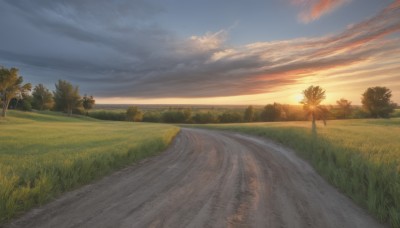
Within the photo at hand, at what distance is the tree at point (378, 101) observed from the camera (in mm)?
68219

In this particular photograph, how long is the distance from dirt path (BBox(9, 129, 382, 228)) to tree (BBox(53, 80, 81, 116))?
85645 mm

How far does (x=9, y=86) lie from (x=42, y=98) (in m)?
47.6

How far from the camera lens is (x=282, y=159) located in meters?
12.7

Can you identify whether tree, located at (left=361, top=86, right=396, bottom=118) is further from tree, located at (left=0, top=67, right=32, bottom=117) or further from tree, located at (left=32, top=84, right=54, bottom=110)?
tree, located at (left=32, top=84, right=54, bottom=110)

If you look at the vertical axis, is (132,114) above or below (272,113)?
below

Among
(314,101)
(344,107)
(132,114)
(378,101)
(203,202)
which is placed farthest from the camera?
(132,114)

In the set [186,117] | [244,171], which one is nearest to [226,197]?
[244,171]

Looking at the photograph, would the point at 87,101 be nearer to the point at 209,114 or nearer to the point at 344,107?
the point at 209,114

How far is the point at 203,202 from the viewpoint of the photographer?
6168 millimetres

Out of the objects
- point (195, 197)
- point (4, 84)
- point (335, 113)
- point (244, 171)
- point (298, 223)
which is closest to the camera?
point (298, 223)

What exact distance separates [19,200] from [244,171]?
7561mm

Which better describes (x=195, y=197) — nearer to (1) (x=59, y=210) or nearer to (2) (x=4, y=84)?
(1) (x=59, y=210)

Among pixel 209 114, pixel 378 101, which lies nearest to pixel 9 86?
pixel 209 114

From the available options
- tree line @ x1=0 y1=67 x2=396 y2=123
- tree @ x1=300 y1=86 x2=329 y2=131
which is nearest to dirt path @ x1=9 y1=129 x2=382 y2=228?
tree @ x1=300 y1=86 x2=329 y2=131
